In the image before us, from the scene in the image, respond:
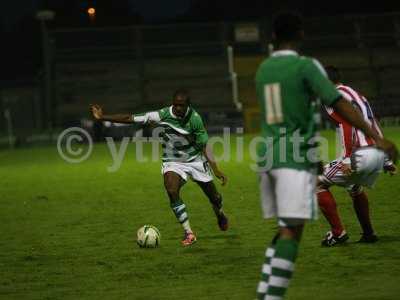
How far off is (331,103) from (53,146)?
29.5m

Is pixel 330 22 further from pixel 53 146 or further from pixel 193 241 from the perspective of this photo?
pixel 193 241

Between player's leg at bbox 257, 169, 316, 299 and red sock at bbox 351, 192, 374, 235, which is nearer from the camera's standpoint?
player's leg at bbox 257, 169, 316, 299

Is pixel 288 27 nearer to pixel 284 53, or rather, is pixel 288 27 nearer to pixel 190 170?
pixel 284 53

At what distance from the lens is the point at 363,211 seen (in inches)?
422

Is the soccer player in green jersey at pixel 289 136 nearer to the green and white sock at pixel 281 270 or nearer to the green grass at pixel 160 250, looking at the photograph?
the green and white sock at pixel 281 270

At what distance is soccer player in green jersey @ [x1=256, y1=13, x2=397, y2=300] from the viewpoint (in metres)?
6.53

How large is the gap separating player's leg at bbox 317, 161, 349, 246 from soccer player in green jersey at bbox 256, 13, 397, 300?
364cm

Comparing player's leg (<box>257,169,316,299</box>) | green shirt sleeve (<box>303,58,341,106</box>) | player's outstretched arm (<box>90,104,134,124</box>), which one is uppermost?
green shirt sleeve (<box>303,58,341,106</box>)

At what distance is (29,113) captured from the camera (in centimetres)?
5572

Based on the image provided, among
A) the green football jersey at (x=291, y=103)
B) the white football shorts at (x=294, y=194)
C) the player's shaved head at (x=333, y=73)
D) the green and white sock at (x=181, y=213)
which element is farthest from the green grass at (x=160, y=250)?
the player's shaved head at (x=333, y=73)

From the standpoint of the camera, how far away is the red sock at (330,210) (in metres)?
10.5

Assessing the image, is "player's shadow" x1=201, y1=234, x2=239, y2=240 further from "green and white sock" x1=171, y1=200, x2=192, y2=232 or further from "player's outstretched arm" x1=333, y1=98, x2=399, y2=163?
"player's outstretched arm" x1=333, y1=98, x2=399, y2=163

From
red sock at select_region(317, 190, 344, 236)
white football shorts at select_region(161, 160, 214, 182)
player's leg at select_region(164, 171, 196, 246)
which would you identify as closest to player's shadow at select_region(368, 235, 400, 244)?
red sock at select_region(317, 190, 344, 236)

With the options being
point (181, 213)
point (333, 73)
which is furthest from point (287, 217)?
point (181, 213)
